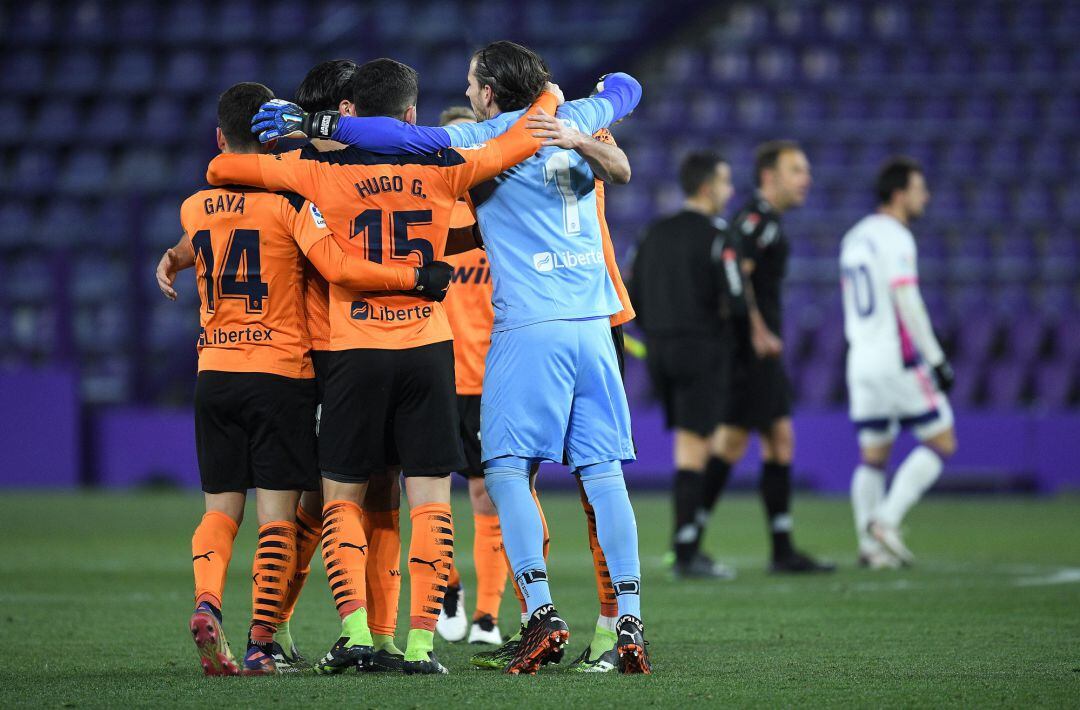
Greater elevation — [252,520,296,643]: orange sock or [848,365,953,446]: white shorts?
[848,365,953,446]: white shorts

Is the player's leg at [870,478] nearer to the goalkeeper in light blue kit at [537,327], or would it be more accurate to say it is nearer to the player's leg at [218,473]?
the goalkeeper in light blue kit at [537,327]

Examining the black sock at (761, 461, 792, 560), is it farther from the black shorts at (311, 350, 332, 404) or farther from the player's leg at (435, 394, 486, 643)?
the black shorts at (311, 350, 332, 404)

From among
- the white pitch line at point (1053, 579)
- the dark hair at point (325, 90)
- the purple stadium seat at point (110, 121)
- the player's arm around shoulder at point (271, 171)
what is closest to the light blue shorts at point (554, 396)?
the player's arm around shoulder at point (271, 171)

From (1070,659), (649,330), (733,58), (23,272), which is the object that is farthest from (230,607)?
(733,58)

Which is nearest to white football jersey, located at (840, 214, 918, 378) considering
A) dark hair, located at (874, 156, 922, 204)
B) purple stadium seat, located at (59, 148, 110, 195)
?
dark hair, located at (874, 156, 922, 204)

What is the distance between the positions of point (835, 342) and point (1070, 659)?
31.8ft

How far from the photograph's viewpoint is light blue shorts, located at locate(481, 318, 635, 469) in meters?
4.20

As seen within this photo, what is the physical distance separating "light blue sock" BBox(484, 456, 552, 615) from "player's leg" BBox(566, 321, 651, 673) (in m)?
0.17

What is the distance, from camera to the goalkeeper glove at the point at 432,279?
4.14m

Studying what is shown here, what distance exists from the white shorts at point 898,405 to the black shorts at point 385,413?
4625 mm

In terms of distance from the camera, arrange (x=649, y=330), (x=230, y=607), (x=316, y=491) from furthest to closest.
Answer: (x=649, y=330) → (x=230, y=607) → (x=316, y=491)

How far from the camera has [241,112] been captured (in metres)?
4.39

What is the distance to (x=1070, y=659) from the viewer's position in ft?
14.3

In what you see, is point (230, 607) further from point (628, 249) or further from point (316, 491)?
point (628, 249)
